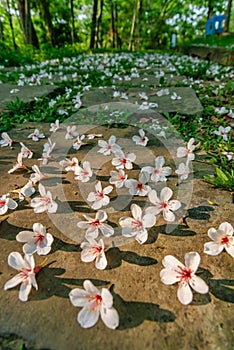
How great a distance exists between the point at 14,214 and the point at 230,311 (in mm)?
1021

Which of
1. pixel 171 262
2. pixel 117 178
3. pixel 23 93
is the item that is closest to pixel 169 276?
pixel 171 262

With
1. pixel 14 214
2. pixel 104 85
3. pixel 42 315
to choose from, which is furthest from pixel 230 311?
pixel 104 85

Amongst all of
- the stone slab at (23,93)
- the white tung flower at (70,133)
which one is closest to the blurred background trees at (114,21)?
the stone slab at (23,93)

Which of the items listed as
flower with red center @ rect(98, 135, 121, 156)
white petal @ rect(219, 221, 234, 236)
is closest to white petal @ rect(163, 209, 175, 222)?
white petal @ rect(219, 221, 234, 236)

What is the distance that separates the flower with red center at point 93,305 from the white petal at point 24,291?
156mm

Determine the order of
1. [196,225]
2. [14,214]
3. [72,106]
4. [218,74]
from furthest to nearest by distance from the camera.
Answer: [218,74] < [72,106] < [14,214] < [196,225]

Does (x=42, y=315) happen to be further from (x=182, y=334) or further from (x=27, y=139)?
(x=27, y=139)

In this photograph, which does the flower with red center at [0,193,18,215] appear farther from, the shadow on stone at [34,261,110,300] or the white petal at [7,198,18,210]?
the shadow on stone at [34,261,110,300]

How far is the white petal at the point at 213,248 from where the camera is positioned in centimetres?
100

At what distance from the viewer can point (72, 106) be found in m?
2.91

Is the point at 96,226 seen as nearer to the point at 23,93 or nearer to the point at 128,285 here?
the point at 128,285

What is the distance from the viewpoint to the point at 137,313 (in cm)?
81

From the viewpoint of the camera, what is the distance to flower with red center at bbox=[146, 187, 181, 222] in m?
1.19

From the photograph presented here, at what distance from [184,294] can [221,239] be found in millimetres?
301
